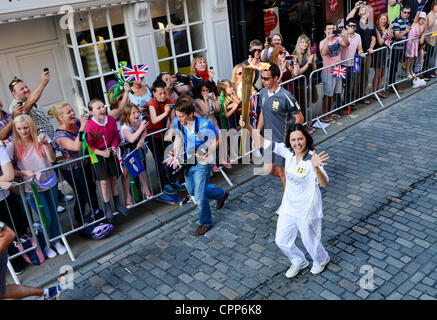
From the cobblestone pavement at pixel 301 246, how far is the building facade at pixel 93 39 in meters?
3.85

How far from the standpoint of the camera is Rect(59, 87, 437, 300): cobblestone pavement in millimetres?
5137

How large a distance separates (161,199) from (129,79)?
203 centimetres

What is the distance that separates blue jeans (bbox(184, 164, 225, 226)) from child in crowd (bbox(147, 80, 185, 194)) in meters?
0.86

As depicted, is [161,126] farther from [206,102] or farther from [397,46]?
[397,46]

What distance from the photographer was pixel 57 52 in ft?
28.9

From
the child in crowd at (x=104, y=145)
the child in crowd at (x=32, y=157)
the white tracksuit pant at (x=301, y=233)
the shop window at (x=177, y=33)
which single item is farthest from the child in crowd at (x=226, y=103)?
the white tracksuit pant at (x=301, y=233)

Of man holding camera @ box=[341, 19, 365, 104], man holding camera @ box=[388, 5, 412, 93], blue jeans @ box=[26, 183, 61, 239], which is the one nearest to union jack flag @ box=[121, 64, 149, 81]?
blue jeans @ box=[26, 183, 61, 239]

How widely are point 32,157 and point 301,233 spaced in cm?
357

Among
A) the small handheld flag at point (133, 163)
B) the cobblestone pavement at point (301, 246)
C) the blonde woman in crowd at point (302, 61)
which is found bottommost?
the cobblestone pavement at point (301, 246)

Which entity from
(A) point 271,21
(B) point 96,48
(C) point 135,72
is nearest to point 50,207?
(C) point 135,72

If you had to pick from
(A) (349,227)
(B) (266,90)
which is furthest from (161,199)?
(A) (349,227)

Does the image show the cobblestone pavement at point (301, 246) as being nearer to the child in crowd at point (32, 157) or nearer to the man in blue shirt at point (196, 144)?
the man in blue shirt at point (196, 144)

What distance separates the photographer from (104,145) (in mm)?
6262

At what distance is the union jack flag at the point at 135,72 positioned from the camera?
280 inches
